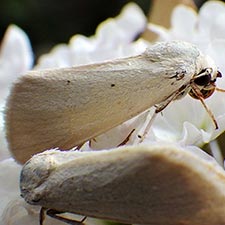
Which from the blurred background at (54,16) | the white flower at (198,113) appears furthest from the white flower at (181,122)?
the blurred background at (54,16)

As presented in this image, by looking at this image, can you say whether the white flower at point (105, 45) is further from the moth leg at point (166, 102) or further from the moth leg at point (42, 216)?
the moth leg at point (42, 216)

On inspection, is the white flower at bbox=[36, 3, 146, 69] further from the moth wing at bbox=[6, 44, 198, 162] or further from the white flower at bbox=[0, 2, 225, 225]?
the moth wing at bbox=[6, 44, 198, 162]

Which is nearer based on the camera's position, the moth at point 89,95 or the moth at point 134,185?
the moth at point 134,185

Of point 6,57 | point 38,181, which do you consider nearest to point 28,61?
point 6,57

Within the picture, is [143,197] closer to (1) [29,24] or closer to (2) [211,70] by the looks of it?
(2) [211,70]

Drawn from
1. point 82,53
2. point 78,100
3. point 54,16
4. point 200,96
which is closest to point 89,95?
point 78,100

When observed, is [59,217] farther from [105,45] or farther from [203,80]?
[105,45]

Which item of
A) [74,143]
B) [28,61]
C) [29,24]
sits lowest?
[29,24]

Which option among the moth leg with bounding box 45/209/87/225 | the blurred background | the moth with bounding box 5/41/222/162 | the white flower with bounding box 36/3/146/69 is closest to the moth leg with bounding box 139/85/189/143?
the moth with bounding box 5/41/222/162
